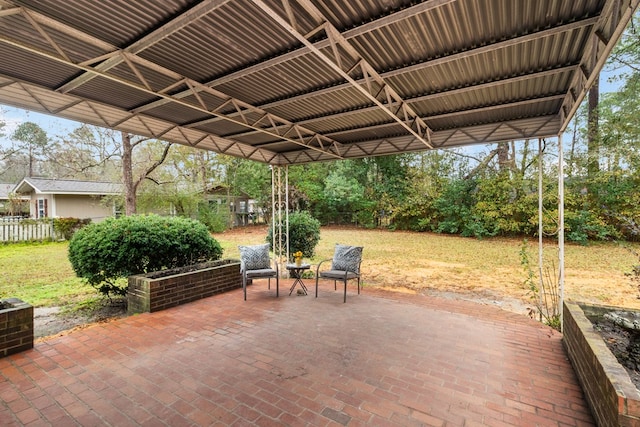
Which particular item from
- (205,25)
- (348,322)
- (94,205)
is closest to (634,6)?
(205,25)

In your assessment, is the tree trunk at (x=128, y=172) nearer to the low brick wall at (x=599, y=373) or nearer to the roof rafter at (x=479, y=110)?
the roof rafter at (x=479, y=110)

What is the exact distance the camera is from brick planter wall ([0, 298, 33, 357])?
9.91 ft

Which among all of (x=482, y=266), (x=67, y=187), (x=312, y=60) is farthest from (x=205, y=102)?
(x=67, y=187)

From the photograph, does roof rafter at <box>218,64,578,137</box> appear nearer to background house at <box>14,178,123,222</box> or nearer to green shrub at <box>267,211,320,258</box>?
green shrub at <box>267,211,320,258</box>

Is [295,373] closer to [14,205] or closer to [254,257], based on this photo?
[254,257]

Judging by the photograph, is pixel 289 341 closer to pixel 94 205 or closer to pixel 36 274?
pixel 36 274

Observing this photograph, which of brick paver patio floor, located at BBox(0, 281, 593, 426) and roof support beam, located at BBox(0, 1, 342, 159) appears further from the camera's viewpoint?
roof support beam, located at BBox(0, 1, 342, 159)

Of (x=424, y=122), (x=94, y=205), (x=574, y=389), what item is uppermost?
(x=424, y=122)

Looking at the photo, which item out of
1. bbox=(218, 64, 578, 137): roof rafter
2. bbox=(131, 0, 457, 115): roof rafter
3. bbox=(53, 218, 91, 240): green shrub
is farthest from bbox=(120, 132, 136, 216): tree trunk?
bbox=(131, 0, 457, 115): roof rafter

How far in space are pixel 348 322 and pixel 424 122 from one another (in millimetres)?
3867

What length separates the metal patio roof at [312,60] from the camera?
254cm

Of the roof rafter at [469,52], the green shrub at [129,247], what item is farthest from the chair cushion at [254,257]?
the roof rafter at [469,52]

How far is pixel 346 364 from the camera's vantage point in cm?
296

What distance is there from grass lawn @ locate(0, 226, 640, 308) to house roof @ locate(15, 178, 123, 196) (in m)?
5.13
